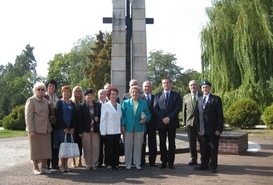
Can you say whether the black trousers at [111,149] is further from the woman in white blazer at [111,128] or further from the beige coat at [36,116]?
the beige coat at [36,116]

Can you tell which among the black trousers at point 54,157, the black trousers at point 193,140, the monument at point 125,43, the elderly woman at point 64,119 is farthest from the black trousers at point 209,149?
the monument at point 125,43

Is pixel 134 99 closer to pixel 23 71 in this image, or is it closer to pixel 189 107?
pixel 189 107

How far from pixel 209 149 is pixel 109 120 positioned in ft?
7.20

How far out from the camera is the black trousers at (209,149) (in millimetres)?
7664

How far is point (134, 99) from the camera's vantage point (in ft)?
26.7

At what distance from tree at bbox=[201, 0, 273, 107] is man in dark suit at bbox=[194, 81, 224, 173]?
37.5 ft

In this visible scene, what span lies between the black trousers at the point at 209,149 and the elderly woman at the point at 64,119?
2.77 meters

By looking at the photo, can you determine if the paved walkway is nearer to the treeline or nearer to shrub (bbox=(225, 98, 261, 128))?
shrub (bbox=(225, 98, 261, 128))

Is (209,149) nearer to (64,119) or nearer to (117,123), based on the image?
(117,123)

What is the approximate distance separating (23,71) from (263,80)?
68.1 meters

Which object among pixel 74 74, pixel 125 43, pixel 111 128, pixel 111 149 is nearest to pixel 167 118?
pixel 111 128

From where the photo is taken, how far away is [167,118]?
7988 millimetres

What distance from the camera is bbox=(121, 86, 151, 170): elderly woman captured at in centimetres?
805

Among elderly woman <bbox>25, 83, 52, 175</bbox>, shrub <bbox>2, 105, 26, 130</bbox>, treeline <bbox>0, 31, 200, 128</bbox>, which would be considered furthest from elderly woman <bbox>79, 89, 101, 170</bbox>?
treeline <bbox>0, 31, 200, 128</bbox>
